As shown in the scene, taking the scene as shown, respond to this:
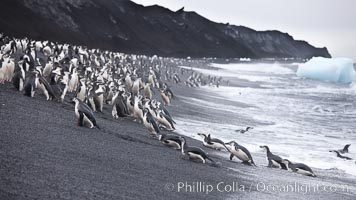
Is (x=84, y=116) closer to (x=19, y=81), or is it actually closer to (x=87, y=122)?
(x=87, y=122)

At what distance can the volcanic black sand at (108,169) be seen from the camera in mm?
4910

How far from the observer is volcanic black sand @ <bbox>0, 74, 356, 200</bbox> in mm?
4910

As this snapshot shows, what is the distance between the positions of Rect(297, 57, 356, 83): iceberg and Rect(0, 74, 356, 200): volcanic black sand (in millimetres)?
41900

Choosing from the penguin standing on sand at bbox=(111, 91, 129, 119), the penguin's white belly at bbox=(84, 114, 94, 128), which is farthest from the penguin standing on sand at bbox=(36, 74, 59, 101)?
the penguin's white belly at bbox=(84, 114, 94, 128)

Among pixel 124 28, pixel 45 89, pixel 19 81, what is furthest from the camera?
pixel 124 28

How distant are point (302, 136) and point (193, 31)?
101066 millimetres

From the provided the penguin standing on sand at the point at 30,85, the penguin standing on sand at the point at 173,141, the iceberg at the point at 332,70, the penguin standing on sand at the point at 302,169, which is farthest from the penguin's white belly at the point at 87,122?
the iceberg at the point at 332,70

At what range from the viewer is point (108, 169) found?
19.9 ft

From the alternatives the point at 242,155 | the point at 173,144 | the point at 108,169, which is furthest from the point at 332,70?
the point at 108,169

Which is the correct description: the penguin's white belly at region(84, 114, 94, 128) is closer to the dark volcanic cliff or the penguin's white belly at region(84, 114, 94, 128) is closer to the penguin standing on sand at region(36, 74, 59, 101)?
the penguin standing on sand at region(36, 74, 59, 101)

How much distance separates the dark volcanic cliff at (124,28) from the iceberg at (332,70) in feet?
78.6

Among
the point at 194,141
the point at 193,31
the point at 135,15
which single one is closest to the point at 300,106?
the point at 194,141

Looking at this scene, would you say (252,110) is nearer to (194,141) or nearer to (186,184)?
(194,141)

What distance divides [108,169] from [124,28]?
227ft
